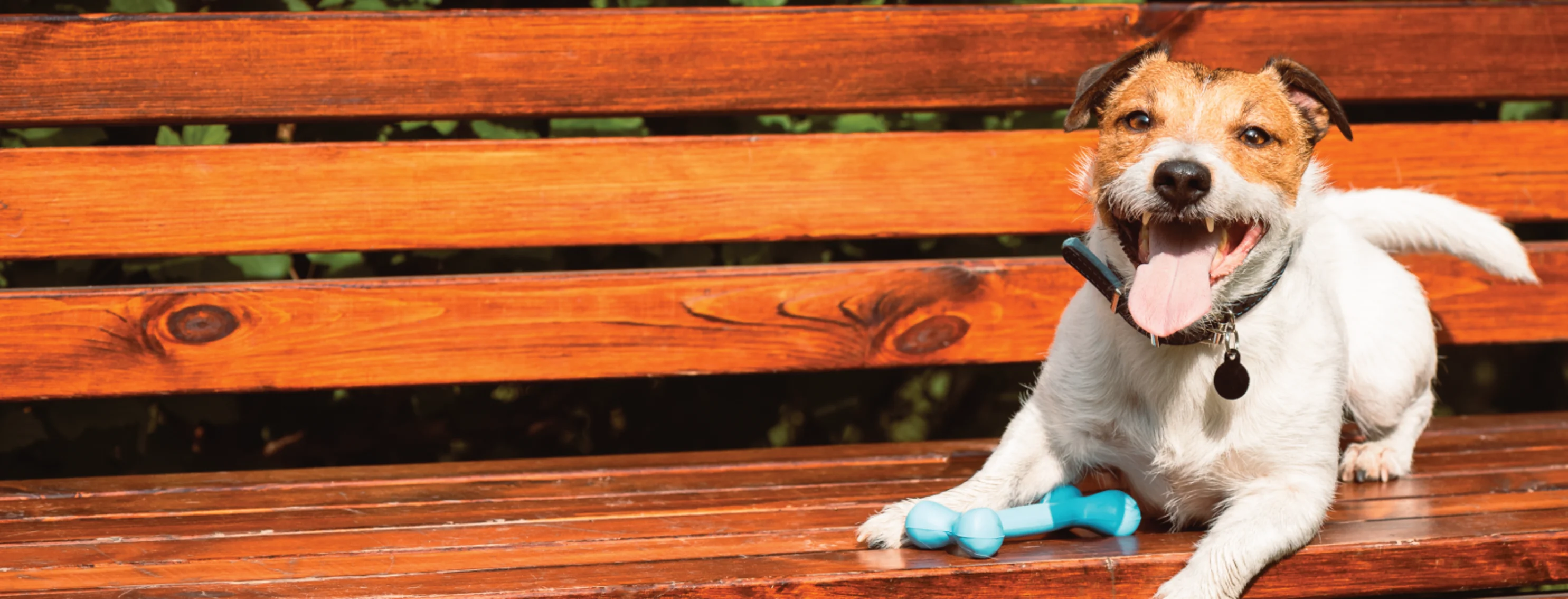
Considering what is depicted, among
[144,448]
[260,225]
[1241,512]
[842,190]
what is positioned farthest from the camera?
[144,448]

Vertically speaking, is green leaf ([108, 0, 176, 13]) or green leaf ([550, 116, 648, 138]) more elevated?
green leaf ([108, 0, 176, 13])

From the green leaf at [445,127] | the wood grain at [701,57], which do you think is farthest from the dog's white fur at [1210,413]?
the green leaf at [445,127]

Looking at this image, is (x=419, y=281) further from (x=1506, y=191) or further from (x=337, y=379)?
(x=1506, y=191)

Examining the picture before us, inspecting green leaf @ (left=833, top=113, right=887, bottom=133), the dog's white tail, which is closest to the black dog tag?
the dog's white tail

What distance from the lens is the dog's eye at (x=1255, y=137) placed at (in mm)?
1862

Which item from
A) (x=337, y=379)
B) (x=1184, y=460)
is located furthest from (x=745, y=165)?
(x=1184, y=460)

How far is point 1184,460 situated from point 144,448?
2.49 m

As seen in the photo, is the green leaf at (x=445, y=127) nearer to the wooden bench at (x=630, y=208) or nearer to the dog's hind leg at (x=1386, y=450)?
the wooden bench at (x=630, y=208)

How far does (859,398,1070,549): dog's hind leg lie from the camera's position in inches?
76.5

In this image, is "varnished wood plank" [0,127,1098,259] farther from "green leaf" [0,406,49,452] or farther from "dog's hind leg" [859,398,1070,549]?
"dog's hind leg" [859,398,1070,549]

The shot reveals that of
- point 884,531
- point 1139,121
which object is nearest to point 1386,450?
point 1139,121

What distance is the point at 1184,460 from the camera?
1899mm

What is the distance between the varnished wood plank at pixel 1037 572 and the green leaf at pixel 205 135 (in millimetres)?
1282

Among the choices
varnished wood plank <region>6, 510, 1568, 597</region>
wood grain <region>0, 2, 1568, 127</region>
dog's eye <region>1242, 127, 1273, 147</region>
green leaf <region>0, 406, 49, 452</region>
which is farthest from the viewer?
green leaf <region>0, 406, 49, 452</region>
